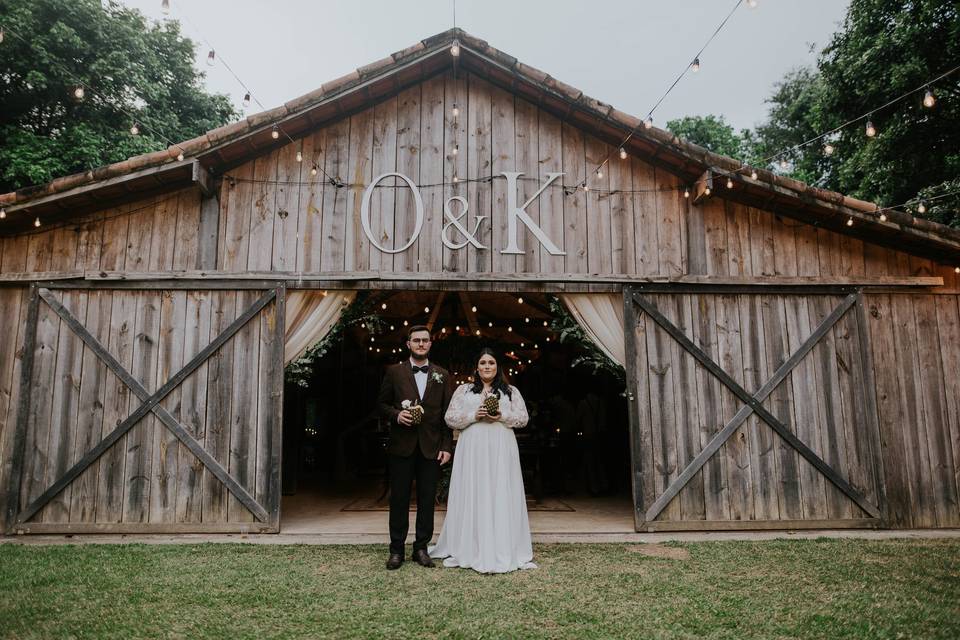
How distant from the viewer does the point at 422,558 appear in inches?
179

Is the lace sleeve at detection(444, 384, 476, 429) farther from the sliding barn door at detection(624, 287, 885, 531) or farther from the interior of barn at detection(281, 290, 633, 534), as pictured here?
the sliding barn door at detection(624, 287, 885, 531)

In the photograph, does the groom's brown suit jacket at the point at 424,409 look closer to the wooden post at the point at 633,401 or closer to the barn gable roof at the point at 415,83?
the wooden post at the point at 633,401

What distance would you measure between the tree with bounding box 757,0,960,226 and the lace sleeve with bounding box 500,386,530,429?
904cm

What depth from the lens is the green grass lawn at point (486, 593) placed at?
10.5 ft

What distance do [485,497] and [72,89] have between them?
43.4 feet

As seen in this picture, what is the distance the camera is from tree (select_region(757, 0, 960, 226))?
1002cm

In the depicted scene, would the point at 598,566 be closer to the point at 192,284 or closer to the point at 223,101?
the point at 192,284

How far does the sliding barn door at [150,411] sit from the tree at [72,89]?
691 centimetres

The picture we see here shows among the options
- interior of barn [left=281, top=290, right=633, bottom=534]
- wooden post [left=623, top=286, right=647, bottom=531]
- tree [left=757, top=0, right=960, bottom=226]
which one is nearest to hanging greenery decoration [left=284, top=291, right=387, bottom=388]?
interior of barn [left=281, top=290, right=633, bottom=534]

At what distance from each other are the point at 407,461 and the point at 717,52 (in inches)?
158

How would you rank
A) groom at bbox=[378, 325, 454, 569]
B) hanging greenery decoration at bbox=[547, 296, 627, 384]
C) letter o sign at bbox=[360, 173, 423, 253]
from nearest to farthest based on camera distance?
groom at bbox=[378, 325, 454, 569] → letter o sign at bbox=[360, 173, 423, 253] → hanging greenery decoration at bbox=[547, 296, 627, 384]

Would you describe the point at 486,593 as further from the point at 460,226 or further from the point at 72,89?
the point at 72,89

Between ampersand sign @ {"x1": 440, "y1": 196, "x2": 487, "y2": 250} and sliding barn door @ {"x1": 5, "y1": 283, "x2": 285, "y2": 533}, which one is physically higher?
ampersand sign @ {"x1": 440, "y1": 196, "x2": 487, "y2": 250}

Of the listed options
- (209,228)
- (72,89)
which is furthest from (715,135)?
(209,228)
